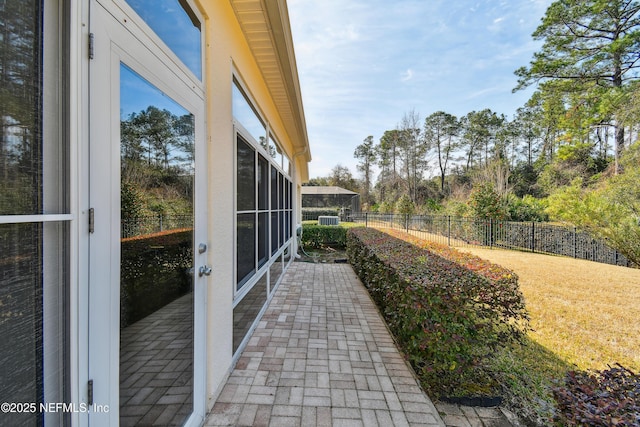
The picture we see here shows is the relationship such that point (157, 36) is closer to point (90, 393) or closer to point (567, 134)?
point (90, 393)

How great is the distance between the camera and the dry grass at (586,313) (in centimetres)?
297

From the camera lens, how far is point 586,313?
4.00 meters

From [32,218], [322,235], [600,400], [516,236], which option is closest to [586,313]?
[600,400]

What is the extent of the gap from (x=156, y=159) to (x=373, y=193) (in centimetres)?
3432

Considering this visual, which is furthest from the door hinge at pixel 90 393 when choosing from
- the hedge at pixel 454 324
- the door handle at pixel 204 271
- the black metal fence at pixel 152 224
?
the hedge at pixel 454 324

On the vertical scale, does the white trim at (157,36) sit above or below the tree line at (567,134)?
below

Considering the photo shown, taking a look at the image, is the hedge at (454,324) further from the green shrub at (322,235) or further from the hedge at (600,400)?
the green shrub at (322,235)

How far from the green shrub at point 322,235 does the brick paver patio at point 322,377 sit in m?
7.10

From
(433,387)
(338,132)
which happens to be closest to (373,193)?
(338,132)

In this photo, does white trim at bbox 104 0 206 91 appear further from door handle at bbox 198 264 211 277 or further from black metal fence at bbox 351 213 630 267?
black metal fence at bbox 351 213 630 267

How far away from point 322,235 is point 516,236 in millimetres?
8206

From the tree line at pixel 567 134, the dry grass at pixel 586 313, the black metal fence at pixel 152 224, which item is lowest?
the dry grass at pixel 586 313

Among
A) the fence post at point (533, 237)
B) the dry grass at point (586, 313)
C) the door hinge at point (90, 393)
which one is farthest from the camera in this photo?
the fence post at point (533, 237)

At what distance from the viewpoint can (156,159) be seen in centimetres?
138
